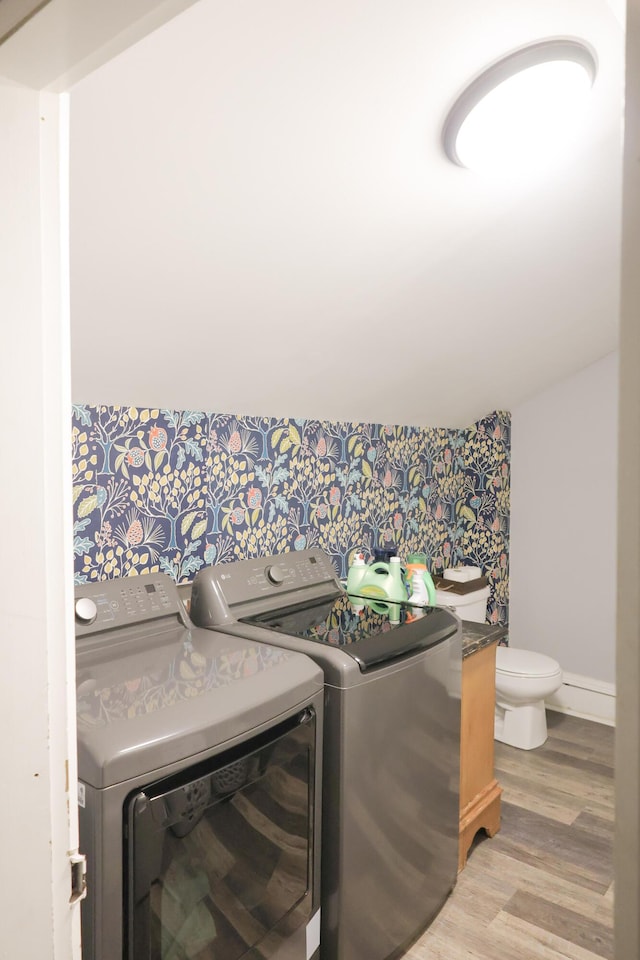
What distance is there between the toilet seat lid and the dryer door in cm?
180

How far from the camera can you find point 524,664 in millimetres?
3166

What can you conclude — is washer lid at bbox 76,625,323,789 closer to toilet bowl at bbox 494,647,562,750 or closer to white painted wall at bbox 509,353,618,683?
toilet bowl at bbox 494,647,562,750

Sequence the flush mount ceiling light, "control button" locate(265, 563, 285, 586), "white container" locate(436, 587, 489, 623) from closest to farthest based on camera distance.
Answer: the flush mount ceiling light < "control button" locate(265, 563, 285, 586) < "white container" locate(436, 587, 489, 623)

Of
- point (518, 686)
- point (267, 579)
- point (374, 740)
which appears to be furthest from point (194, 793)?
point (518, 686)

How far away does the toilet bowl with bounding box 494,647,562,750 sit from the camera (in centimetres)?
308

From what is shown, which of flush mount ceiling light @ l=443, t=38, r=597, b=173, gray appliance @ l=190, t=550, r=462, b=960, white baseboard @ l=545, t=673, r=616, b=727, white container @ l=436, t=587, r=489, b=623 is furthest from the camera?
white baseboard @ l=545, t=673, r=616, b=727

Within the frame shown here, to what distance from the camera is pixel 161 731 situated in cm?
122

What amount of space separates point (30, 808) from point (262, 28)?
1.24 metres

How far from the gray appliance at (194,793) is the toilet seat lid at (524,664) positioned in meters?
1.76

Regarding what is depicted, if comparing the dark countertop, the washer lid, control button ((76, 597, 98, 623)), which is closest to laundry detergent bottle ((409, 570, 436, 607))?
the dark countertop

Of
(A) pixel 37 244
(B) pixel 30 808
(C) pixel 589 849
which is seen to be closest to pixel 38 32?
(A) pixel 37 244

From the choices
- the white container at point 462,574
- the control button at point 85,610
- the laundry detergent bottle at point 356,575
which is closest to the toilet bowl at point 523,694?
the white container at point 462,574

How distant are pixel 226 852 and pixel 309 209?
1.47m

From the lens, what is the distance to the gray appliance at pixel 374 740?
1.64 meters
